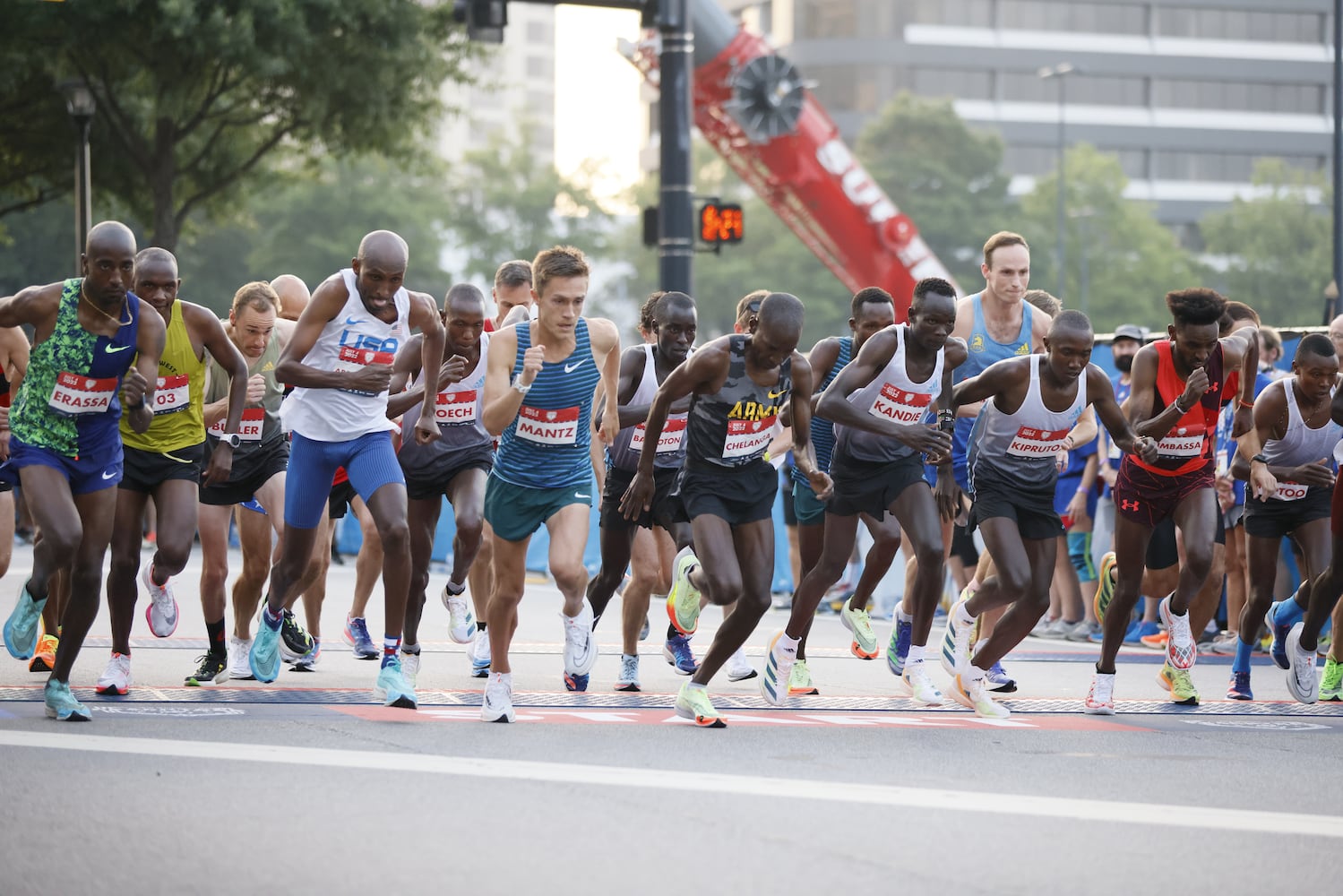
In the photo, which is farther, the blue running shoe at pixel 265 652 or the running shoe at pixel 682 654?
the running shoe at pixel 682 654

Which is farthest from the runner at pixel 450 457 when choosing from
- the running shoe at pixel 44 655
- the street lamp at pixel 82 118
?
the street lamp at pixel 82 118

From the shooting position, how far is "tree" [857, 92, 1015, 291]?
69.5 meters

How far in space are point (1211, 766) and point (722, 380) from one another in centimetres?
259

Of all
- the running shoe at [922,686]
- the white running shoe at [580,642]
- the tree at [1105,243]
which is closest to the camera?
the white running shoe at [580,642]

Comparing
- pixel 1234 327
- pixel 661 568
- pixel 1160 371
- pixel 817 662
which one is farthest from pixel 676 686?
pixel 1234 327

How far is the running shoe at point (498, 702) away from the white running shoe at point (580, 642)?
32.9 inches

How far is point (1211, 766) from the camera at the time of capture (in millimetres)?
7707

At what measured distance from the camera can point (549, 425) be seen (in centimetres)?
898

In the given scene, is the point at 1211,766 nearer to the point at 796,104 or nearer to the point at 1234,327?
the point at 1234,327

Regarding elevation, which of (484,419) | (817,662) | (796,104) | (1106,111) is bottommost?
(817,662)

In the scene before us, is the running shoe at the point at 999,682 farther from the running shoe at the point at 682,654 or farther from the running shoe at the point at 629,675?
the running shoe at the point at 629,675

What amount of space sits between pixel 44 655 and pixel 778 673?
373 centimetres

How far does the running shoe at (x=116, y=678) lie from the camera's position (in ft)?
29.5

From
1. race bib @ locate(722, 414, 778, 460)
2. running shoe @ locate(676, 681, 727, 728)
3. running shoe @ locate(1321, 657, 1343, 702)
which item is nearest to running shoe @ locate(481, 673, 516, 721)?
running shoe @ locate(676, 681, 727, 728)
